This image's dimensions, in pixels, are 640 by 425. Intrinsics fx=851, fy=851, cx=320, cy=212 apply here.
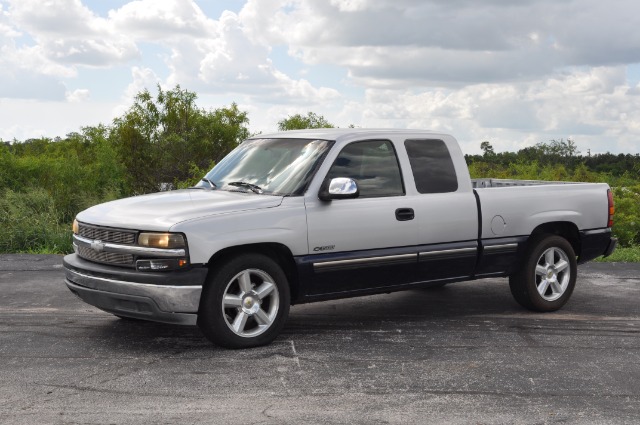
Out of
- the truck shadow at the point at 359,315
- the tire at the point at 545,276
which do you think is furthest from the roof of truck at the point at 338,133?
the truck shadow at the point at 359,315

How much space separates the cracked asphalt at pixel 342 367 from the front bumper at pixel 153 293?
343mm

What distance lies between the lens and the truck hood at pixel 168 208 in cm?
673

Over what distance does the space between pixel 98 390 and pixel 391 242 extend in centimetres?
300

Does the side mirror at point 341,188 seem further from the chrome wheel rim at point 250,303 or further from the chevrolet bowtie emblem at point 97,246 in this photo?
the chevrolet bowtie emblem at point 97,246

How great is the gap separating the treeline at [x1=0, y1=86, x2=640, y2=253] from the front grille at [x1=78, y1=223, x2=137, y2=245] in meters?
5.94

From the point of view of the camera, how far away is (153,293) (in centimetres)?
664

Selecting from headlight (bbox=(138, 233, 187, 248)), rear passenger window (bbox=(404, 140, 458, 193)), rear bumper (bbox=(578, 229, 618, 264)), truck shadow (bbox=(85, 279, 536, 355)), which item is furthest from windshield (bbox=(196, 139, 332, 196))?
rear bumper (bbox=(578, 229, 618, 264))

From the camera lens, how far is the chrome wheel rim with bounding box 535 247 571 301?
8.80 metres

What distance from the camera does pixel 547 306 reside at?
8781 mm

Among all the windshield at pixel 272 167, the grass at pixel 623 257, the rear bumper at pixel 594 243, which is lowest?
the grass at pixel 623 257

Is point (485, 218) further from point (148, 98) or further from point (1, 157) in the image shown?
point (148, 98)

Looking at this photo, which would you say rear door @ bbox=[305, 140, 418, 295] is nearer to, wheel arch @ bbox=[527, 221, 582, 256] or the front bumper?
the front bumper

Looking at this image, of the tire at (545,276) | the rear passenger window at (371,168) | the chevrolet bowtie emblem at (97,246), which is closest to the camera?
the chevrolet bowtie emblem at (97,246)

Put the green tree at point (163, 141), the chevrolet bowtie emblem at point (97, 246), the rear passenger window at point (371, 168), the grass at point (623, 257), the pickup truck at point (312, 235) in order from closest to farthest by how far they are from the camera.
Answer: the pickup truck at point (312, 235) < the chevrolet bowtie emblem at point (97, 246) < the rear passenger window at point (371, 168) < the grass at point (623, 257) < the green tree at point (163, 141)
